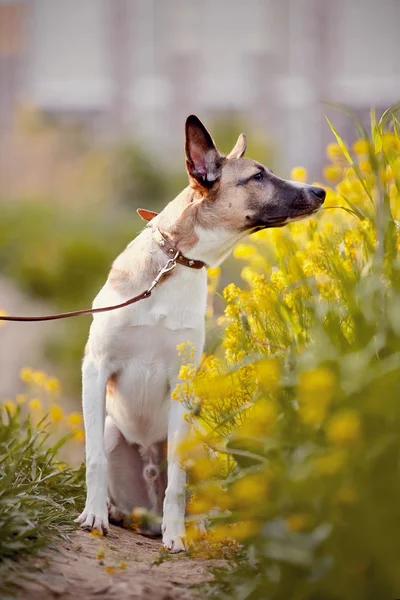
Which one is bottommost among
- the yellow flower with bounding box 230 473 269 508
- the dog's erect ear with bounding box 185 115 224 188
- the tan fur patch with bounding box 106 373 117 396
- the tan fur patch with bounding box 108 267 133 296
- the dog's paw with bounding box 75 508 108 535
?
the dog's paw with bounding box 75 508 108 535

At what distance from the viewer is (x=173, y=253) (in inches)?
124

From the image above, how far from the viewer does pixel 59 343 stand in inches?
397

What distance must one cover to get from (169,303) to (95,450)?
63 centimetres

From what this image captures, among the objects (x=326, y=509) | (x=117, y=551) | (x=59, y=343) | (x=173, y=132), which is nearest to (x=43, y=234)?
(x=59, y=343)

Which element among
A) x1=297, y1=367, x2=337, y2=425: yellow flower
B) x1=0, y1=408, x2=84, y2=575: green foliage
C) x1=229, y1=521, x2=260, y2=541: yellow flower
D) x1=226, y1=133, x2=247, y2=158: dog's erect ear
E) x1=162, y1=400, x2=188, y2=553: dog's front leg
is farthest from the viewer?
x1=226, y1=133, x2=247, y2=158: dog's erect ear

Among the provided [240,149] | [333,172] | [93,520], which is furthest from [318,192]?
[93,520]

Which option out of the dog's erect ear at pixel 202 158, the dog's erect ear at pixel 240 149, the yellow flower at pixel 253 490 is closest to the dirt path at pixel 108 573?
the yellow flower at pixel 253 490

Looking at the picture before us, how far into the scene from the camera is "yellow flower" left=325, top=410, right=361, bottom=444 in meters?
1.75

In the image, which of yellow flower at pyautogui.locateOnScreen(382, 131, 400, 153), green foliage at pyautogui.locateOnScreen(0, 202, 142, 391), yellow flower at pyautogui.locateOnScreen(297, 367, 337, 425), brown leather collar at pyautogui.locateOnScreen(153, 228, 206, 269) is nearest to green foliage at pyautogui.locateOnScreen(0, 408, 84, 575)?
brown leather collar at pyautogui.locateOnScreen(153, 228, 206, 269)

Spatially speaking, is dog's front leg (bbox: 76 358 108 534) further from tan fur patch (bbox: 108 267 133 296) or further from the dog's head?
the dog's head

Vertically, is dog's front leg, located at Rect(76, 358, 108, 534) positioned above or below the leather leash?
below

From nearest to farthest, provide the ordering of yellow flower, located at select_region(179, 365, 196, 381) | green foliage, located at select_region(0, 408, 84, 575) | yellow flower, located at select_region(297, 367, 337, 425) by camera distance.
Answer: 1. yellow flower, located at select_region(297, 367, 337, 425)
2. green foliage, located at select_region(0, 408, 84, 575)
3. yellow flower, located at select_region(179, 365, 196, 381)

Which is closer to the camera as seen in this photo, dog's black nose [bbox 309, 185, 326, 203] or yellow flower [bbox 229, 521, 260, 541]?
yellow flower [bbox 229, 521, 260, 541]

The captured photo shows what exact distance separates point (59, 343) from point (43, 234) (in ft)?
11.1
